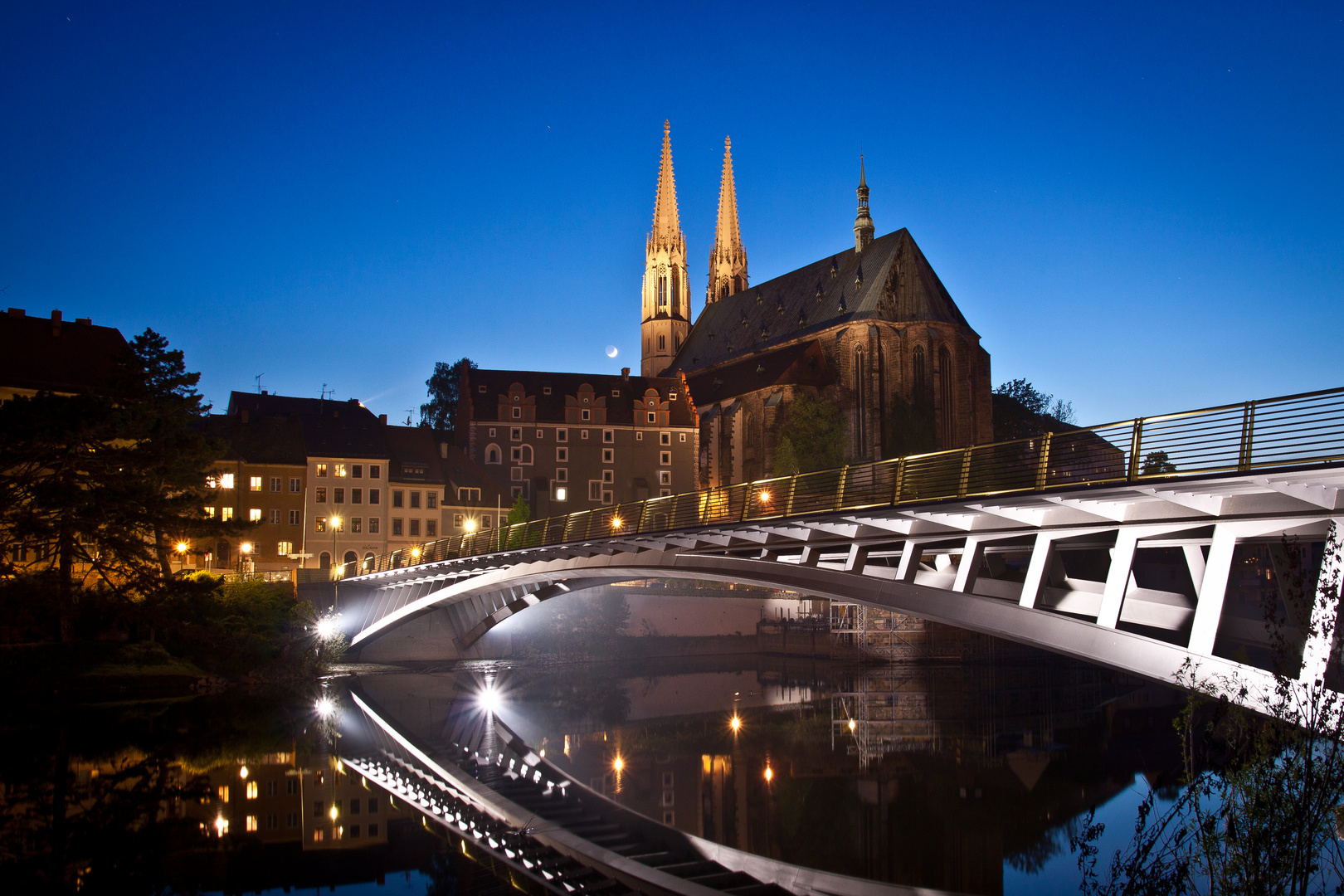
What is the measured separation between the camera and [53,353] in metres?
56.2

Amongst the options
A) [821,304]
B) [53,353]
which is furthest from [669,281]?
[53,353]

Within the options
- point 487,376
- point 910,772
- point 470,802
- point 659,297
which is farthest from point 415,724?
point 659,297

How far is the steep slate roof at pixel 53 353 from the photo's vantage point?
2135 inches

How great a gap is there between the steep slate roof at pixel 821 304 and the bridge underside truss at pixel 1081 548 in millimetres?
66181

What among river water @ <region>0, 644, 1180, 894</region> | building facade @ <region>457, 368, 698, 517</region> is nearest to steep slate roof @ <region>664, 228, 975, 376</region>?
building facade @ <region>457, 368, 698, 517</region>

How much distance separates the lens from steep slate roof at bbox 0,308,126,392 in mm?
54219

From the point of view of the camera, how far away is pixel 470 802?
2266 centimetres

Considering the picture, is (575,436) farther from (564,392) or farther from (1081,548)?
(1081,548)

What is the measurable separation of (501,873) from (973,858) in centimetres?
778

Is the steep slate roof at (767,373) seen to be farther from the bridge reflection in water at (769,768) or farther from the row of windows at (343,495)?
the bridge reflection in water at (769,768)

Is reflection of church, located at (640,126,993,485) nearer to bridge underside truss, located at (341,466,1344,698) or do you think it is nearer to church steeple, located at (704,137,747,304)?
church steeple, located at (704,137,747,304)

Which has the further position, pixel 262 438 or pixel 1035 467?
pixel 262 438

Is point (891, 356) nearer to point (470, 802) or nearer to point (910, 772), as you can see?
point (910, 772)

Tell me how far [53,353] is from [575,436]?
42.1 meters
